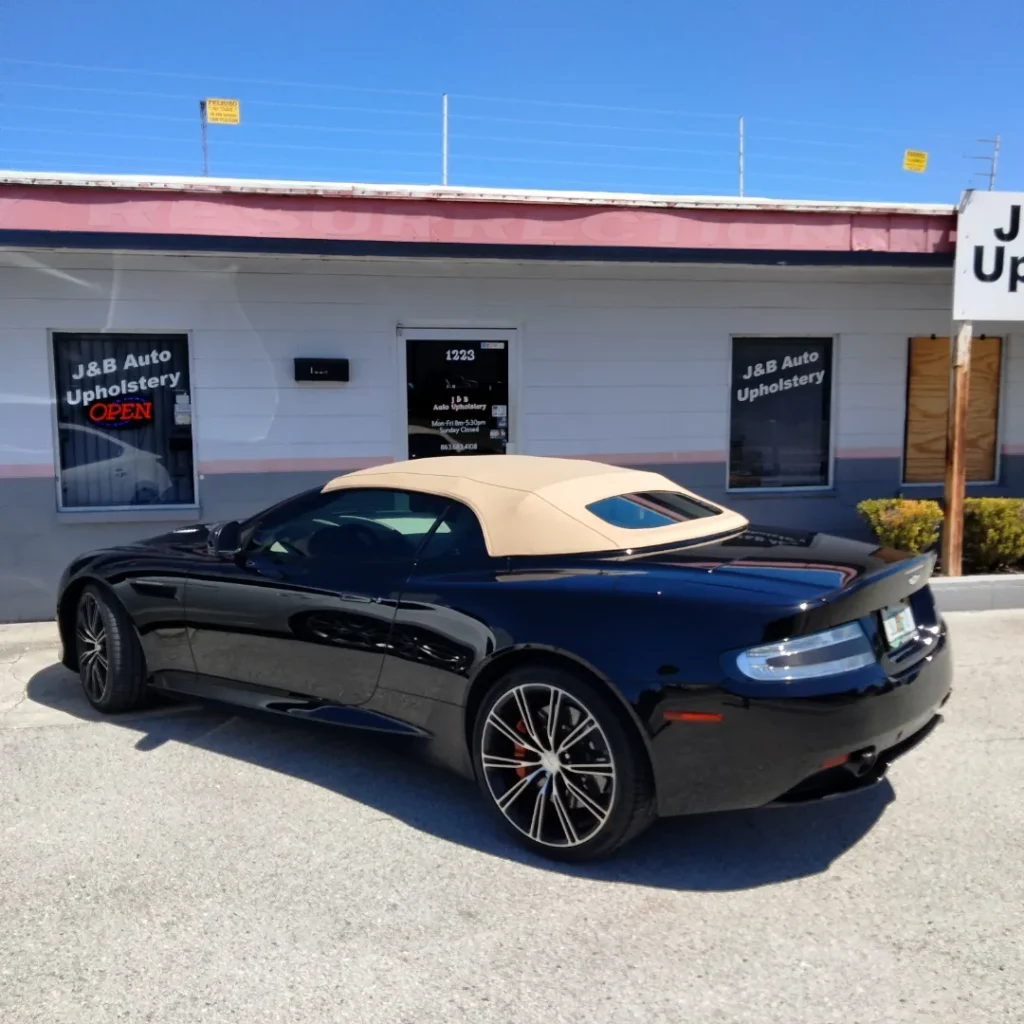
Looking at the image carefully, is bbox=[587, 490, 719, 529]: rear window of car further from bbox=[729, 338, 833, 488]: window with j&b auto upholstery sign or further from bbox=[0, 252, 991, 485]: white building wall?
bbox=[729, 338, 833, 488]: window with j&b auto upholstery sign

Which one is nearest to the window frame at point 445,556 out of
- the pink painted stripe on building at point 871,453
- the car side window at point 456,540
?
the car side window at point 456,540

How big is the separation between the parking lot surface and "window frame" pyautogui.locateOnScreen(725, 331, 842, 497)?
4.60 m

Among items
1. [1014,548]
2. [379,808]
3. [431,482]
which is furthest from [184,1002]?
[1014,548]

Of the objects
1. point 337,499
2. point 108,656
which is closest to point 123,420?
point 108,656

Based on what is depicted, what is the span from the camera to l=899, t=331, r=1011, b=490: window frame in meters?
9.17

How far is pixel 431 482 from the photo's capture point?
4.22 metres

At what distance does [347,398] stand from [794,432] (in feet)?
14.1

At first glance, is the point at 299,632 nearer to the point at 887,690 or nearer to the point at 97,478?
the point at 887,690

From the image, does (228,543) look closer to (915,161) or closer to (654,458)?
(654,458)

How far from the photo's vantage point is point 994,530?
8031 millimetres

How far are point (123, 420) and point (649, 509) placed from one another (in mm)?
5319

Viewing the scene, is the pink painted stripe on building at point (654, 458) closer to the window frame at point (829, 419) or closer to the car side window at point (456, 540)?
the window frame at point (829, 419)

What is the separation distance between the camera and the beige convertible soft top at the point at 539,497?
149 inches

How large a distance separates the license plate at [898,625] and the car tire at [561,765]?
1.02 metres
